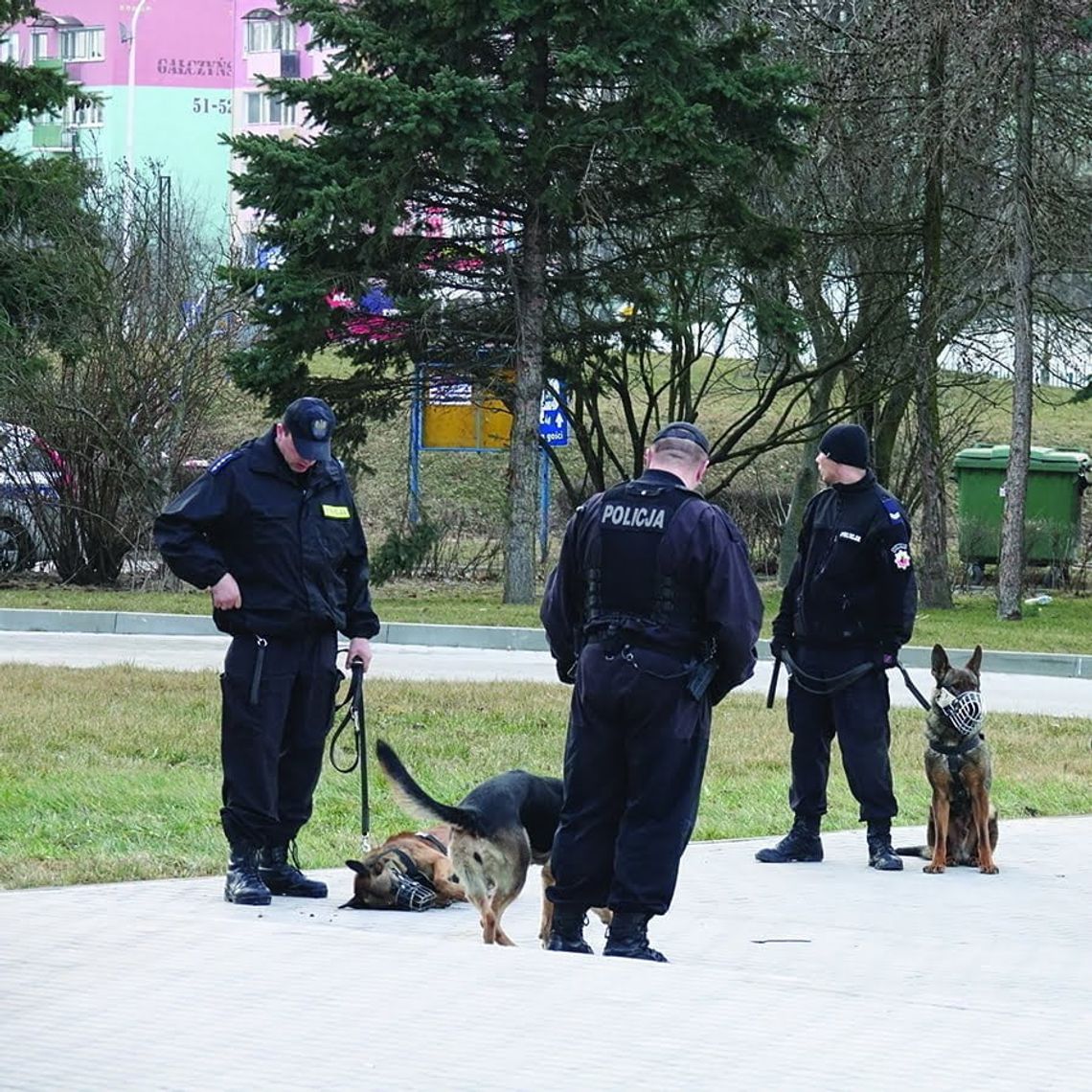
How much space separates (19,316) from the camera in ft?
81.8

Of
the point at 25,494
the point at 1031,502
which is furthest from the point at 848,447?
the point at 1031,502

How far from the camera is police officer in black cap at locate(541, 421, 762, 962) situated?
22.1 feet

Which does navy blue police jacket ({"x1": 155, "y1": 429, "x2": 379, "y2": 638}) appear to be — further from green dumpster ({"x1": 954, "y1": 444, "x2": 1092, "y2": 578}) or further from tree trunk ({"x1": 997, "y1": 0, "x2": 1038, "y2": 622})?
green dumpster ({"x1": 954, "y1": 444, "x2": 1092, "y2": 578})

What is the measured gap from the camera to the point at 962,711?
9016mm

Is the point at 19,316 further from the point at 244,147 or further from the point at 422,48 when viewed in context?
the point at 422,48

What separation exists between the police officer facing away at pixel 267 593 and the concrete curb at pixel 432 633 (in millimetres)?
11076

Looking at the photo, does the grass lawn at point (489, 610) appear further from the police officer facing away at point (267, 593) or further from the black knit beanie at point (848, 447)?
the police officer facing away at point (267, 593)

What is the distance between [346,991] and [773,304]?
18.4 meters

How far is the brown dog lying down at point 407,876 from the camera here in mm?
7969

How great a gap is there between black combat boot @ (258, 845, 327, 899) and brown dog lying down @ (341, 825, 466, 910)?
167 millimetres

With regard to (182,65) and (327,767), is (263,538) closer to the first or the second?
(327,767)

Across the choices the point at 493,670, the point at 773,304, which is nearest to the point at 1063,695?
the point at 493,670

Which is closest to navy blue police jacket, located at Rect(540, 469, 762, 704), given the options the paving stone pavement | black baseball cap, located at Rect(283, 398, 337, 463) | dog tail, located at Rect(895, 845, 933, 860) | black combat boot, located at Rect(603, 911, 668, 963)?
black combat boot, located at Rect(603, 911, 668, 963)

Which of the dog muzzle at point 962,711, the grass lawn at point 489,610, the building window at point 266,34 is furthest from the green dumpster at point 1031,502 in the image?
the building window at point 266,34
